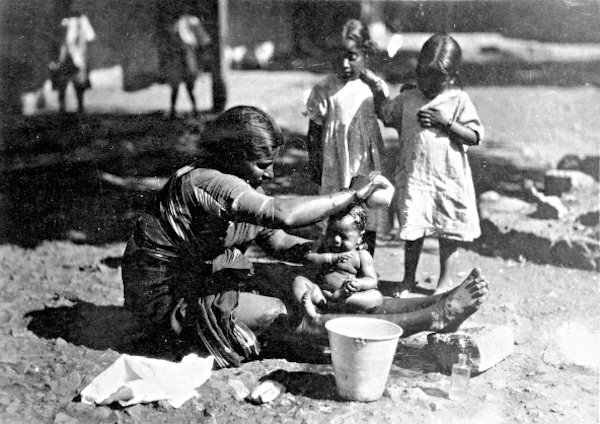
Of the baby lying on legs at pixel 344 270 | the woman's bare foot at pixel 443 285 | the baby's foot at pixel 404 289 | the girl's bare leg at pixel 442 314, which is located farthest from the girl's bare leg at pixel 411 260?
the girl's bare leg at pixel 442 314

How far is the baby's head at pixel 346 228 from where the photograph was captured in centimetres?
421

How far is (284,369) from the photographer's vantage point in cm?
386

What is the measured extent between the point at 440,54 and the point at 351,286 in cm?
185

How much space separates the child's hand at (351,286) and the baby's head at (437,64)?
166cm

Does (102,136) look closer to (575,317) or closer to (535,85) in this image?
(575,317)

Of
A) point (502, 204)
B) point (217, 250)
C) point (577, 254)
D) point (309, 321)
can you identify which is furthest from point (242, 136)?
point (502, 204)

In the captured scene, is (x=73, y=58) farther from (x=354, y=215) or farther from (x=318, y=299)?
(x=318, y=299)

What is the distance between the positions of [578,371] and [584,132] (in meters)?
8.17

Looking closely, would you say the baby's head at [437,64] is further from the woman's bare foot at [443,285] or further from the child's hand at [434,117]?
the woman's bare foot at [443,285]

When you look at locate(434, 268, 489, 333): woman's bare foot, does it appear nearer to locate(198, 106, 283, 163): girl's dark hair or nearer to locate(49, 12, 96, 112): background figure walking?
locate(198, 106, 283, 163): girl's dark hair

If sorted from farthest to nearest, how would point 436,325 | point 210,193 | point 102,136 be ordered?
point 102,136 → point 436,325 → point 210,193

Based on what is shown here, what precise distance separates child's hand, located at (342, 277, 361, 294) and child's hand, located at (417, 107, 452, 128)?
1.41 meters

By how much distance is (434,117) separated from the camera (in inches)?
187

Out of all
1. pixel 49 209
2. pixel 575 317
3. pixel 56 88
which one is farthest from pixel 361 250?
pixel 56 88
